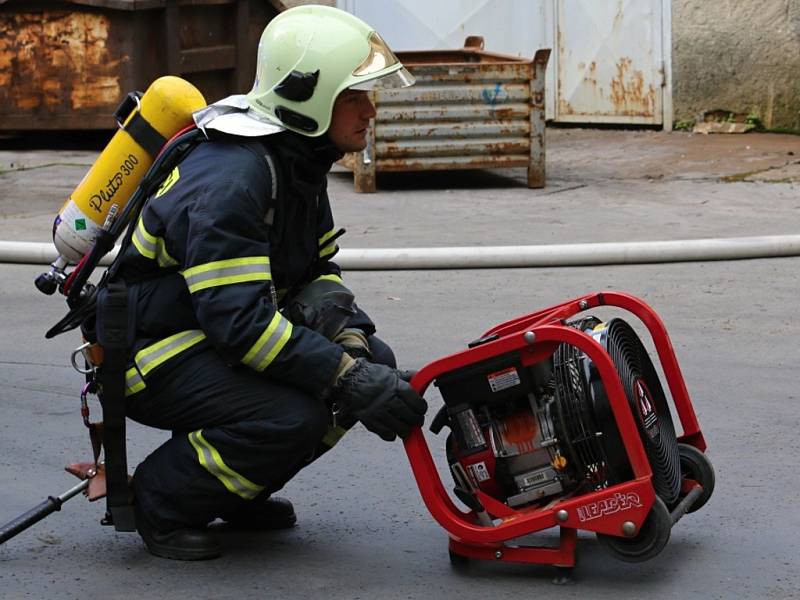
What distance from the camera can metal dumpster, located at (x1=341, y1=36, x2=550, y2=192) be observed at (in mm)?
8758

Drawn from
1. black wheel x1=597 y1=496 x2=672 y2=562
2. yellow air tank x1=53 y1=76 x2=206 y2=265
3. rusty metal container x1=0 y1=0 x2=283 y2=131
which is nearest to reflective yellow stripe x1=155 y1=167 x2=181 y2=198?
yellow air tank x1=53 y1=76 x2=206 y2=265

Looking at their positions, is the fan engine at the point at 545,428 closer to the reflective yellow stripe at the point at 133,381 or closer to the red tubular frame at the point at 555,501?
the red tubular frame at the point at 555,501

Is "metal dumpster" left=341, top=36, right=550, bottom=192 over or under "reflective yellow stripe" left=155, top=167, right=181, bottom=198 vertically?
under

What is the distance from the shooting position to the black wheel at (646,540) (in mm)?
3107

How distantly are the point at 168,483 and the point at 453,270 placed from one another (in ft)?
11.8

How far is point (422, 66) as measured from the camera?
8.67 metres

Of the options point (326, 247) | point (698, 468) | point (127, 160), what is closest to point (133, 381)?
point (127, 160)

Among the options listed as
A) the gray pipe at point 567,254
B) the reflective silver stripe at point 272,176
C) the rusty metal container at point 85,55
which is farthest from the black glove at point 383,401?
the rusty metal container at point 85,55

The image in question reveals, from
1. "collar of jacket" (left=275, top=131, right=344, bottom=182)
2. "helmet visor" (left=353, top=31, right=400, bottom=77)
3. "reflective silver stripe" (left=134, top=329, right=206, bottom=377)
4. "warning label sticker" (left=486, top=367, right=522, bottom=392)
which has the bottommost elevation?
"warning label sticker" (left=486, top=367, right=522, bottom=392)

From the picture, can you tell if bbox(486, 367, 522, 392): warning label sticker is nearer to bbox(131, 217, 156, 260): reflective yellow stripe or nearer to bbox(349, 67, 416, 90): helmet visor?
bbox(349, 67, 416, 90): helmet visor

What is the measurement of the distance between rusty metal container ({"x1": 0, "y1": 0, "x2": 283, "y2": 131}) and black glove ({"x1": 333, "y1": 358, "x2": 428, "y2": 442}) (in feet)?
24.7

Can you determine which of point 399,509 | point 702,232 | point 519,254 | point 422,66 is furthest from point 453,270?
point 399,509

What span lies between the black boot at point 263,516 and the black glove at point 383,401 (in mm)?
603

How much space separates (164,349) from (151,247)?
0.25 meters
